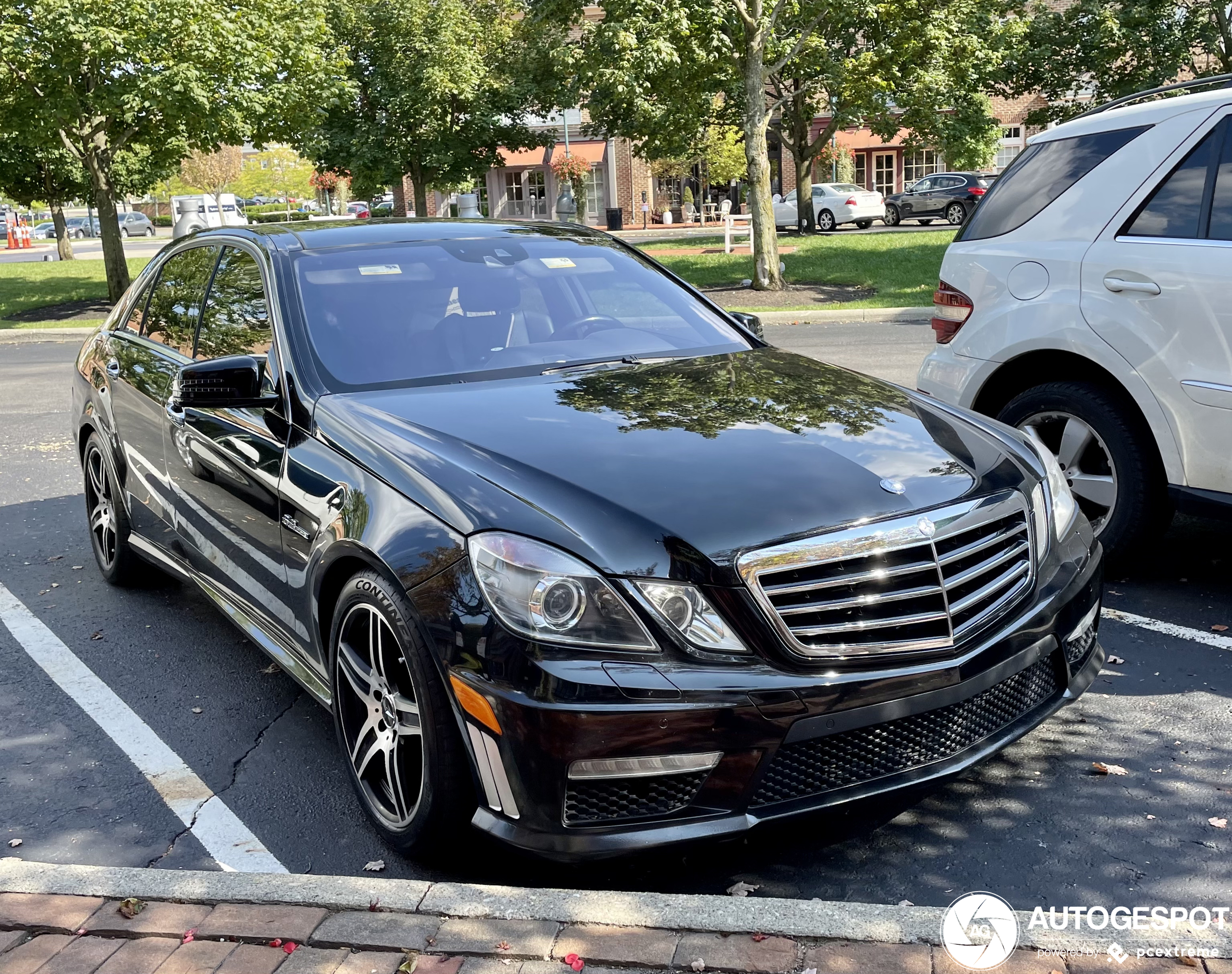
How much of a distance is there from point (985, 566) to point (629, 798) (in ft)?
3.56

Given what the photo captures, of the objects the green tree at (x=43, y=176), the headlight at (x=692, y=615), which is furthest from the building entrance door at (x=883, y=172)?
the headlight at (x=692, y=615)

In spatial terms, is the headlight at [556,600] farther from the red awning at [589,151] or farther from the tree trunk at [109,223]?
the red awning at [589,151]

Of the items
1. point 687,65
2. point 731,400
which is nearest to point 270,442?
point 731,400

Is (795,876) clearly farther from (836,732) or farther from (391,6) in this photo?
(391,6)

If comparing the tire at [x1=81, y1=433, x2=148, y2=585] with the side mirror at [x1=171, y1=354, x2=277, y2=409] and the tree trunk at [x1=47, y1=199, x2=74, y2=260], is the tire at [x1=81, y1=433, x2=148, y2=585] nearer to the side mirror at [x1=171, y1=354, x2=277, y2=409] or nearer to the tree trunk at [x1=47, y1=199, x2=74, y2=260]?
the side mirror at [x1=171, y1=354, x2=277, y2=409]

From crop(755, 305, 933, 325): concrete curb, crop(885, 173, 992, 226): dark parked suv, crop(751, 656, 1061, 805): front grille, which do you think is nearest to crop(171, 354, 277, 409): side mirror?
crop(751, 656, 1061, 805): front grille

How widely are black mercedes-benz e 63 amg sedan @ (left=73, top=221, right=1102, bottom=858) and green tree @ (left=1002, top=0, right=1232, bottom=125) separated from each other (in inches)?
761

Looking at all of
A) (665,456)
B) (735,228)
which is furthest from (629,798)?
(735,228)

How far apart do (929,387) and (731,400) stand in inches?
88.8

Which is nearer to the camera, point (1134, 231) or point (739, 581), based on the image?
point (739, 581)

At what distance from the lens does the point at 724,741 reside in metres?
2.70

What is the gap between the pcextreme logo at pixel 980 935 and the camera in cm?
250

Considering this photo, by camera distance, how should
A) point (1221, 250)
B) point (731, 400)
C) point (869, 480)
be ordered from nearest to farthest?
point (869, 480)
point (731, 400)
point (1221, 250)

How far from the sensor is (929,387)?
223 inches
